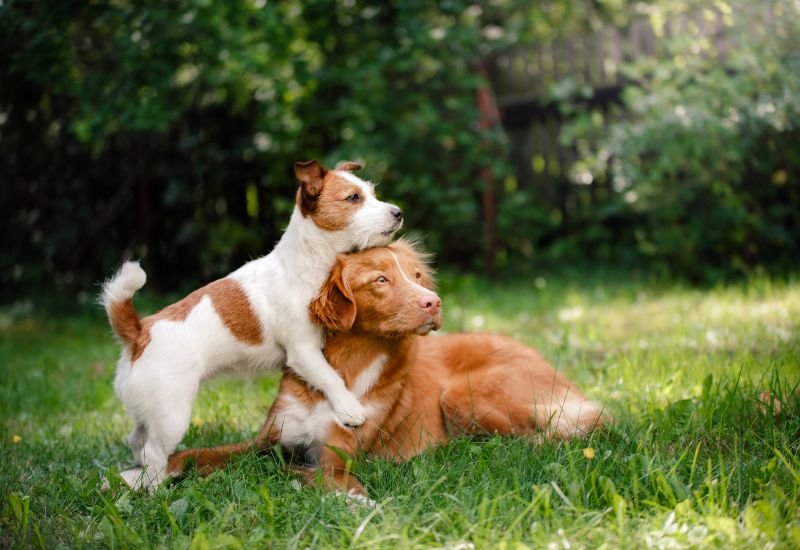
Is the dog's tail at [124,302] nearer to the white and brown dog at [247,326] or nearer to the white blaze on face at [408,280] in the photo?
the white and brown dog at [247,326]

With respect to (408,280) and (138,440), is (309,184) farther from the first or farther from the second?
(138,440)

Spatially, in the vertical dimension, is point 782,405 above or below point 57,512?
below

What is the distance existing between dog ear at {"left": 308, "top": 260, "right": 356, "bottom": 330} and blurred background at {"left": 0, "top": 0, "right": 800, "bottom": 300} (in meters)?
4.01

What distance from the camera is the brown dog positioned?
278 centimetres

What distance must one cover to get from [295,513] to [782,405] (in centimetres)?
192

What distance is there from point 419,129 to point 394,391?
4.91m

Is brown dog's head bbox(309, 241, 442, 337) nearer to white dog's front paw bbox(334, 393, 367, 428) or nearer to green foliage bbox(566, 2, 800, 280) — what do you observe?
white dog's front paw bbox(334, 393, 367, 428)

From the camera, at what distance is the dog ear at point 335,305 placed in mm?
2773

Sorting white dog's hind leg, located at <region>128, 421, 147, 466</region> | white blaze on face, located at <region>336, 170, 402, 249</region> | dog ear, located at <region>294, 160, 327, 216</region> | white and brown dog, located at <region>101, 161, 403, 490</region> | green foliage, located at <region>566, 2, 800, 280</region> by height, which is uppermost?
dog ear, located at <region>294, 160, 327, 216</region>

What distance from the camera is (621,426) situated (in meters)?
3.05

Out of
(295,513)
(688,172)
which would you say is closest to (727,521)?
(295,513)

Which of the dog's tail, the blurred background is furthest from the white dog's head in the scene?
the blurred background

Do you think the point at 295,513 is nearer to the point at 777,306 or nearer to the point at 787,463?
the point at 787,463

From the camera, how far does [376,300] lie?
2779 millimetres
